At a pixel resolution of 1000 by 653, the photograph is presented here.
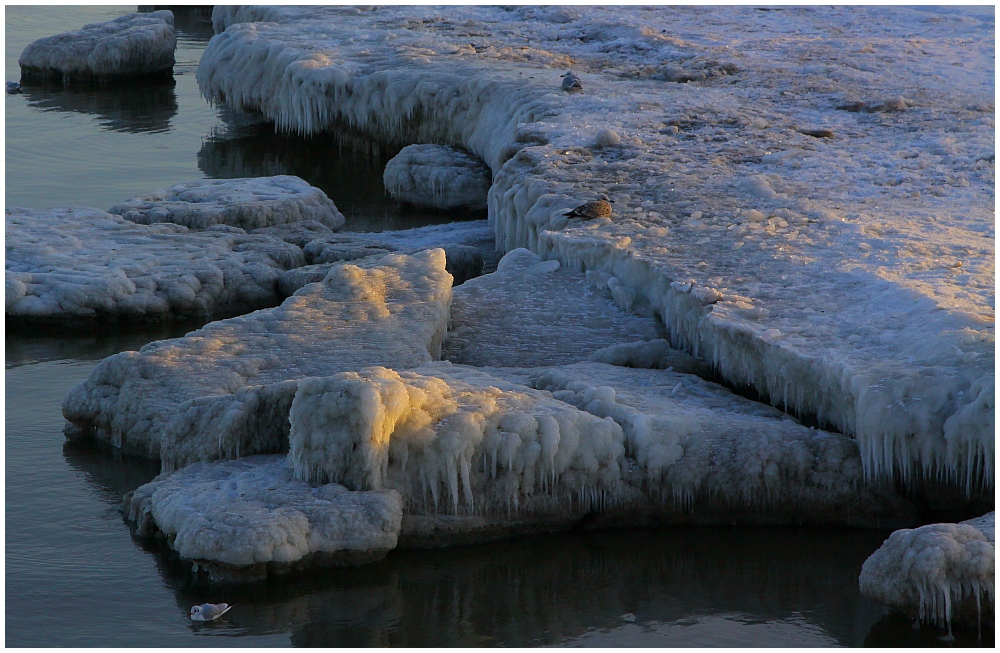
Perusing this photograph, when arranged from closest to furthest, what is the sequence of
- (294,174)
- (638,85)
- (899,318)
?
(899,318) → (638,85) → (294,174)

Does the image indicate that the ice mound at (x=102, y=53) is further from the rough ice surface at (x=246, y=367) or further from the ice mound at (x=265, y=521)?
the ice mound at (x=265, y=521)

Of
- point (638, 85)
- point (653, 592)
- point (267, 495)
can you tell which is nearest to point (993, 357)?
point (653, 592)

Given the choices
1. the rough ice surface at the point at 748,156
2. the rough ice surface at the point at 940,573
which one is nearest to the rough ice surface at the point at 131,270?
the rough ice surface at the point at 748,156

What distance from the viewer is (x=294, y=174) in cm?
1381

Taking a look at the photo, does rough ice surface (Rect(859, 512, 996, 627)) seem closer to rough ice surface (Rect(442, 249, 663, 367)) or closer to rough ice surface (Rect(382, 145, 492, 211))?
rough ice surface (Rect(442, 249, 663, 367))

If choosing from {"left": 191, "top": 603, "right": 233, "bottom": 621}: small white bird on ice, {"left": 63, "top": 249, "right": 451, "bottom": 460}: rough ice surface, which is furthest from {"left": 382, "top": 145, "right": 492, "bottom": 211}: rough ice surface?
{"left": 191, "top": 603, "right": 233, "bottom": 621}: small white bird on ice

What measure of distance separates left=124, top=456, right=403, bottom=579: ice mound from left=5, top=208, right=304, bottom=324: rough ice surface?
342cm

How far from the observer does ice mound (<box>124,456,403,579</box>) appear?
559 centimetres

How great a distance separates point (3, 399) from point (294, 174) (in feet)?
21.2

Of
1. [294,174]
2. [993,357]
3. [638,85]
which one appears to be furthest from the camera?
[294,174]

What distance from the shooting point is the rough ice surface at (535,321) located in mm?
7707

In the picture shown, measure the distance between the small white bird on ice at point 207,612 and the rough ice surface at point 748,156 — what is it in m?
2.98

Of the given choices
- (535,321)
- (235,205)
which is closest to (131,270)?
(235,205)

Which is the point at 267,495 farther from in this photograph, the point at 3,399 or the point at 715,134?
the point at 715,134
